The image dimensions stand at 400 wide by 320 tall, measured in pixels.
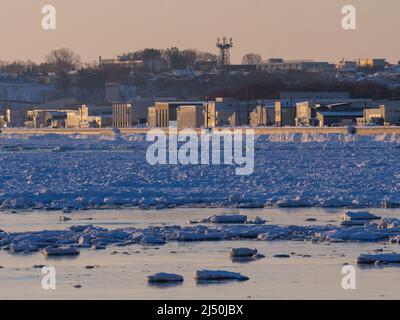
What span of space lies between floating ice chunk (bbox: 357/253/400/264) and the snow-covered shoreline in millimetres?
6437

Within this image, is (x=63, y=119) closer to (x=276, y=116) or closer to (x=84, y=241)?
(x=276, y=116)

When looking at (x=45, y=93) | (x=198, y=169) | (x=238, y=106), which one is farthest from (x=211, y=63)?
(x=198, y=169)

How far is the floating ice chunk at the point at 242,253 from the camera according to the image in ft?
48.2

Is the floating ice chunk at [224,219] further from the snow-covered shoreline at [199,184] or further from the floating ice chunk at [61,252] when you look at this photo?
the floating ice chunk at [61,252]

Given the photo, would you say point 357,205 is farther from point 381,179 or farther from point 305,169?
point 305,169

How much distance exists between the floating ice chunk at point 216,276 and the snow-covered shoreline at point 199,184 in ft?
24.5

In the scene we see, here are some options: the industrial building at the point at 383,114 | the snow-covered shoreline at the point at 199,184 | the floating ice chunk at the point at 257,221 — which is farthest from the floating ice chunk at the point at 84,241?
the industrial building at the point at 383,114

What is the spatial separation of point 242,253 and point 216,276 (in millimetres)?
1580

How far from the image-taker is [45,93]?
597 ft

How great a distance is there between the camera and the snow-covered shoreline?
848 inches

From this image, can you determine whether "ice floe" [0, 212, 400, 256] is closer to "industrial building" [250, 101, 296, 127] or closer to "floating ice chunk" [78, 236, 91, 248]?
"floating ice chunk" [78, 236, 91, 248]

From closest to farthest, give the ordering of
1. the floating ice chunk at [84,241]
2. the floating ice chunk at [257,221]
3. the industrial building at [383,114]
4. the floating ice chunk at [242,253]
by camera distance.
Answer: the floating ice chunk at [242,253]
the floating ice chunk at [84,241]
the floating ice chunk at [257,221]
the industrial building at [383,114]

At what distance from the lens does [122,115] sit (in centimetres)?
11706

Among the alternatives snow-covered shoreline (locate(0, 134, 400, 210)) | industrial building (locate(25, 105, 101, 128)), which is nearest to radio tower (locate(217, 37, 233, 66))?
industrial building (locate(25, 105, 101, 128))
